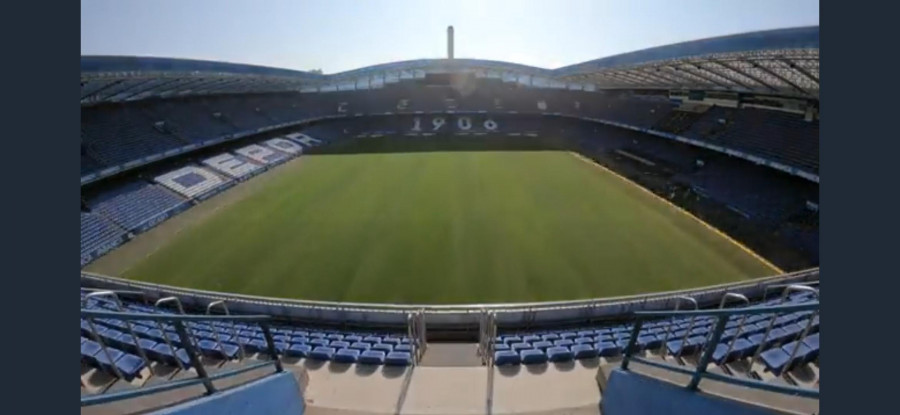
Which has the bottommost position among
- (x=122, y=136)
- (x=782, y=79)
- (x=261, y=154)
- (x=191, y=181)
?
(x=191, y=181)

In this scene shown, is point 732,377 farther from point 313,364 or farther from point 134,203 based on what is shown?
point 134,203

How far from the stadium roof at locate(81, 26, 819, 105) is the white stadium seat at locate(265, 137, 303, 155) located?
474 centimetres

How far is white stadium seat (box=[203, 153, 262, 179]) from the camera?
26597mm

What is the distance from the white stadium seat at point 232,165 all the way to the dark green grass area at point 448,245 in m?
2.61

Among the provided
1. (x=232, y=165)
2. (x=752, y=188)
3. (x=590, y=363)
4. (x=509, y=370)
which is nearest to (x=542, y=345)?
(x=590, y=363)

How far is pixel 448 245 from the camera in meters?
16.5

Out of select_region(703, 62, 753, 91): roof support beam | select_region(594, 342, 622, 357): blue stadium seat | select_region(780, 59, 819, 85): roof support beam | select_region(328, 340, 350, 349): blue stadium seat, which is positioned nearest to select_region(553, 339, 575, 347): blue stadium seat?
select_region(594, 342, 622, 357): blue stadium seat

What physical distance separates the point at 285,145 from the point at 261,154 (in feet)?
11.5

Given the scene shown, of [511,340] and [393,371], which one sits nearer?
[393,371]

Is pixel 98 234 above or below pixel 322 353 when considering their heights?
above

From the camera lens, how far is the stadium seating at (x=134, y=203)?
60.5 ft

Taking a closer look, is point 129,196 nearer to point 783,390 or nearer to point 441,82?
point 783,390

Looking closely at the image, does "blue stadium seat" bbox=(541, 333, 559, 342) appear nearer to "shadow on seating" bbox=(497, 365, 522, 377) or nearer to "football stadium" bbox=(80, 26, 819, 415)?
"football stadium" bbox=(80, 26, 819, 415)

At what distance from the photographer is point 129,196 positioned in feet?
67.2
